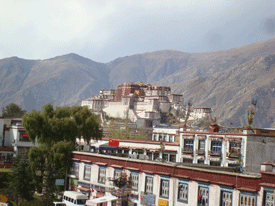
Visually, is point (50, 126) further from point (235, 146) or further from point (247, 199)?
point (247, 199)

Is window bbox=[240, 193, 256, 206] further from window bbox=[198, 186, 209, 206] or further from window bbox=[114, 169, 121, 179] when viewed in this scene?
window bbox=[114, 169, 121, 179]

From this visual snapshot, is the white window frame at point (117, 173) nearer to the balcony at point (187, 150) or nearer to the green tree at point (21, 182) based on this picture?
the green tree at point (21, 182)

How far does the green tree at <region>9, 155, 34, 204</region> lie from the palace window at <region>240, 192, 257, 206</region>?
23.7 meters

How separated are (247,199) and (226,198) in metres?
1.64

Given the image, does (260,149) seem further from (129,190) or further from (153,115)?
(153,115)

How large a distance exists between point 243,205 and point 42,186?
2254cm

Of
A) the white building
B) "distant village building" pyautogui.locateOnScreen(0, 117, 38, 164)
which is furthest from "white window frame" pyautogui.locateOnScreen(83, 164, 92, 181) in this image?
"distant village building" pyautogui.locateOnScreen(0, 117, 38, 164)

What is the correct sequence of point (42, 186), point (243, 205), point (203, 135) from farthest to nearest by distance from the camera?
point (203, 135) → point (42, 186) → point (243, 205)

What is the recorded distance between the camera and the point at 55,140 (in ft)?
143

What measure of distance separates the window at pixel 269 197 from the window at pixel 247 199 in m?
0.86

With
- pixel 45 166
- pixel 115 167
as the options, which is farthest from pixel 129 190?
pixel 45 166

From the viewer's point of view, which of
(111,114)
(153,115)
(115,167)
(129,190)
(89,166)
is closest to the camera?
(129,190)

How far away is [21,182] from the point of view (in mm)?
37875

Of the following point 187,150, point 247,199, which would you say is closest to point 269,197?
point 247,199
